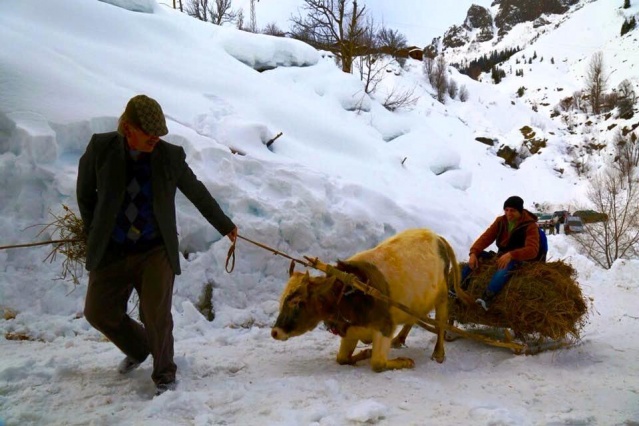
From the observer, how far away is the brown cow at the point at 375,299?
3.76 m

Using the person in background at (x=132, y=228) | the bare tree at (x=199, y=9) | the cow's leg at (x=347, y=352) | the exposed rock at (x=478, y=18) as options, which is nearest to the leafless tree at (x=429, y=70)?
the bare tree at (x=199, y=9)

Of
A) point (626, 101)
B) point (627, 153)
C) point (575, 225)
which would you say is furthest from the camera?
point (626, 101)

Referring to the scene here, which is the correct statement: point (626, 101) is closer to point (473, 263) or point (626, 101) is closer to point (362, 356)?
point (473, 263)

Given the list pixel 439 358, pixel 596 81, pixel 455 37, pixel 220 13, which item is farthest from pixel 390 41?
pixel 455 37

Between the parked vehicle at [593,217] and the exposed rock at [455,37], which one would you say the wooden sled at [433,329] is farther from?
the exposed rock at [455,37]

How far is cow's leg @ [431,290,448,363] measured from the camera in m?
4.50

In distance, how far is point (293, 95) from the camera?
36.2 ft

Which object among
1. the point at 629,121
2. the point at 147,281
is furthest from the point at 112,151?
the point at 629,121

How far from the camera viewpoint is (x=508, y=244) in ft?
16.9

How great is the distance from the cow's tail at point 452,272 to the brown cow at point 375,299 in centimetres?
7

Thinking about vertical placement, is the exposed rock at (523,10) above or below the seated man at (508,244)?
above

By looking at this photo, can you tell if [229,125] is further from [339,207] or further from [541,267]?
[541,267]

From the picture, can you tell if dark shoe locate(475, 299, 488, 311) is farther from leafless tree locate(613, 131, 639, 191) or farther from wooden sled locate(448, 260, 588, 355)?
leafless tree locate(613, 131, 639, 191)

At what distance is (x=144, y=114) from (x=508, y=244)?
13.5 feet
